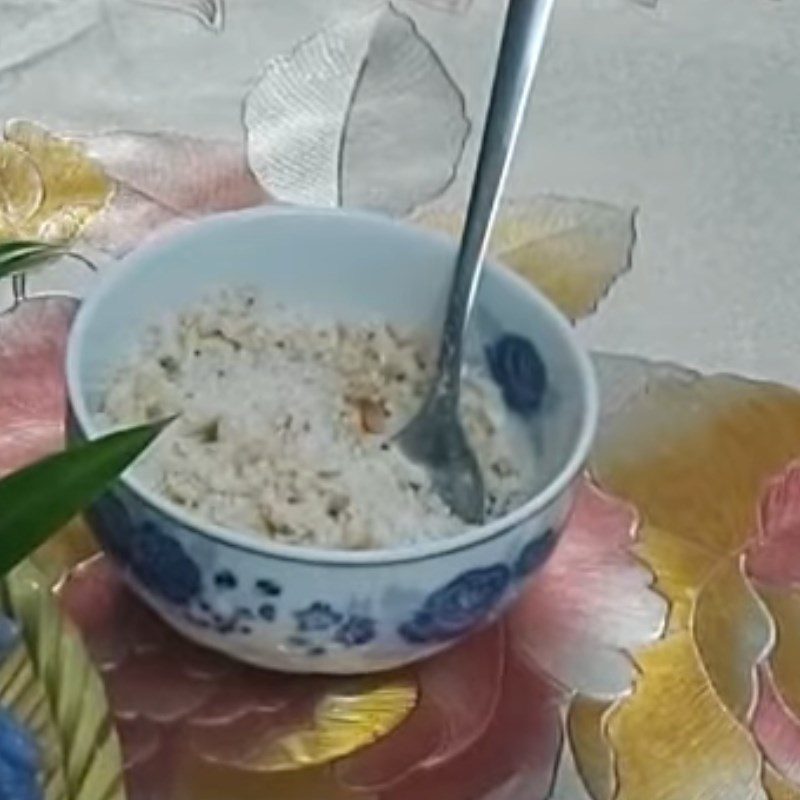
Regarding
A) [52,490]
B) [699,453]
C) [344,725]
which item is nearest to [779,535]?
[699,453]

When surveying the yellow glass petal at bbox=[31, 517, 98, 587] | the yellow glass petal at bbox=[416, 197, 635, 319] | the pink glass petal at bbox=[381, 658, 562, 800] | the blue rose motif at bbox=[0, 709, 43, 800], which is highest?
the blue rose motif at bbox=[0, 709, 43, 800]

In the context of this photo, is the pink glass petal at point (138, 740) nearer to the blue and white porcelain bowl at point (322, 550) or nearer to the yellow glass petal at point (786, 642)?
the blue and white porcelain bowl at point (322, 550)

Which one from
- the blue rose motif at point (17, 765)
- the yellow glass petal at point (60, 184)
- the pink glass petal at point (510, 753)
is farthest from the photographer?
the yellow glass petal at point (60, 184)

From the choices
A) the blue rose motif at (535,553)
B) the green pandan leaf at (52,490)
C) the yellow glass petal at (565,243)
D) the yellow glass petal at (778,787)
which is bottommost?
the yellow glass petal at (778,787)

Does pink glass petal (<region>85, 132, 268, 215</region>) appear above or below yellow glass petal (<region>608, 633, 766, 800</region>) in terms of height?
above

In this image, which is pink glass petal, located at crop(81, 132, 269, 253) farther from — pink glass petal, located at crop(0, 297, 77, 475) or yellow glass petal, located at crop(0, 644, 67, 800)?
yellow glass petal, located at crop(0, 644, 67, 800)

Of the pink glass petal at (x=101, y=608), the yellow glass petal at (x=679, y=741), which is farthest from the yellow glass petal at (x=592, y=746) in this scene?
the pink glass petal at (x=101, y=608)

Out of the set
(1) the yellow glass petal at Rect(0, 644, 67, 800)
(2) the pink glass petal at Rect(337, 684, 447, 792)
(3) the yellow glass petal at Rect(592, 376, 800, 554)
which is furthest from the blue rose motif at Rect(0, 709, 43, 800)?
(3) the yellow glass petal at Rect(592, 376, 800, 554)
